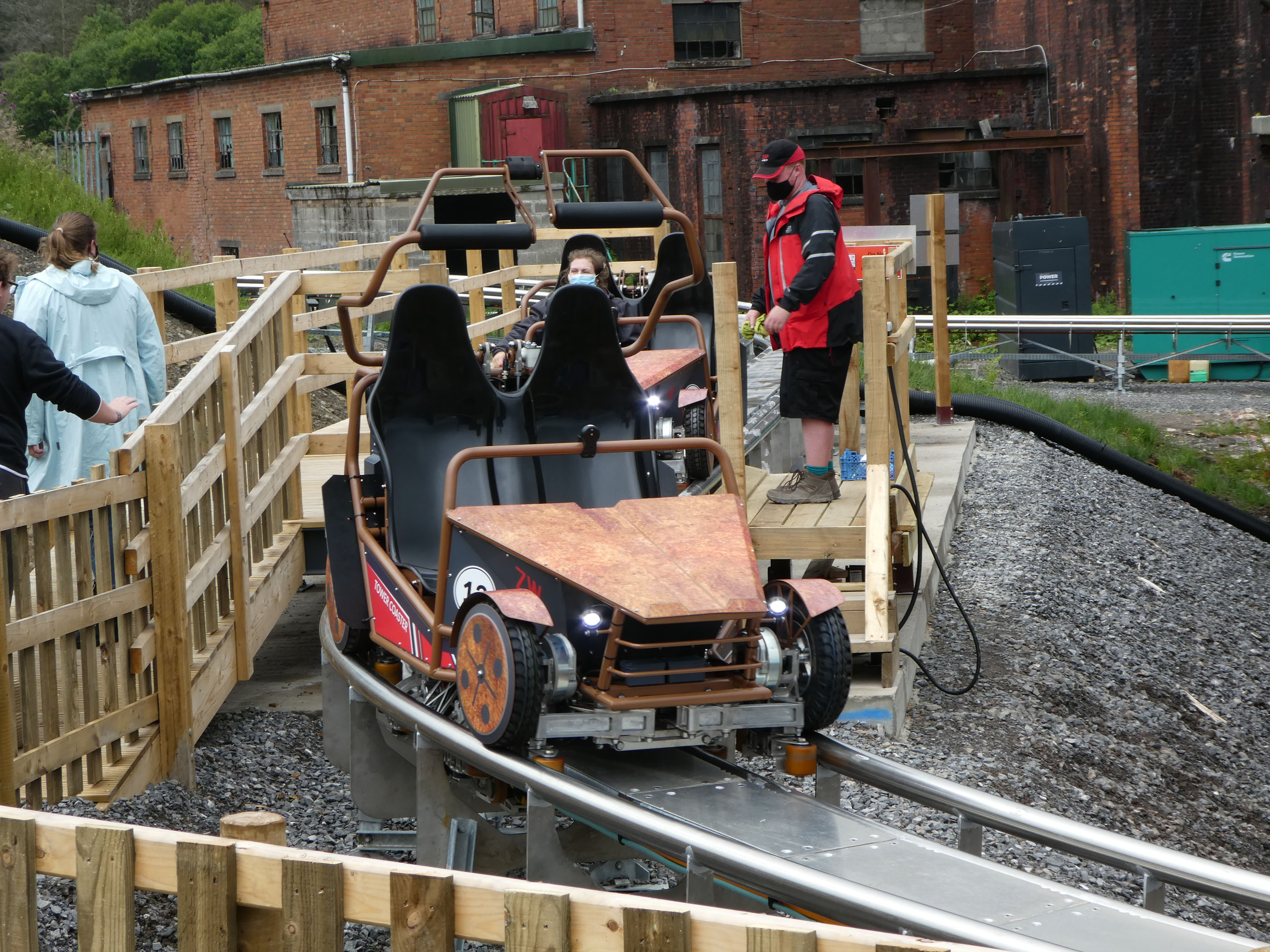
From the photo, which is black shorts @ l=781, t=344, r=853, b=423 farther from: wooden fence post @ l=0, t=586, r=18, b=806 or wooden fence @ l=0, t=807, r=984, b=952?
wooden fence @ l=0, t=807, r=984, b=952

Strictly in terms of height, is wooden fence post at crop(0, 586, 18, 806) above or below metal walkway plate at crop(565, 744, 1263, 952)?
above

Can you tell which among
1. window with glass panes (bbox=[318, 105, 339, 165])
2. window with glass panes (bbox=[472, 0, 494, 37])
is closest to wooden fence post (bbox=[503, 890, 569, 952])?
window with glass panes (bbox=[472, 0, 494, 37])

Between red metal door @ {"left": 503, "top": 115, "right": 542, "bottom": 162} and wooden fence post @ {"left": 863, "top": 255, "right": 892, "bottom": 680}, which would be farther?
red metal door @ {"left": 503, "top": 115, "right": 542, "bottom": 162}

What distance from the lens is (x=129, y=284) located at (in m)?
6.21

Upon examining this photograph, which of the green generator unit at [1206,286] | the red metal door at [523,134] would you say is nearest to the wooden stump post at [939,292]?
the green generator unit at [1206,286]

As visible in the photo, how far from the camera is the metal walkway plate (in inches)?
128

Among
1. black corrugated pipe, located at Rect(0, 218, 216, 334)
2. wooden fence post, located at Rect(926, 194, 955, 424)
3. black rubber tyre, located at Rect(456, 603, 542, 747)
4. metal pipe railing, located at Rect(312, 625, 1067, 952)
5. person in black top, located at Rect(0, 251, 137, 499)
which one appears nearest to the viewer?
metal pipe railing, located at Rect(312, 625, 1067, 952)

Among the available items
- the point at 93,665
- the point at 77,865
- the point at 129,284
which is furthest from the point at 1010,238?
the point at 77,865

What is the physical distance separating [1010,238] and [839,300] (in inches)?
719

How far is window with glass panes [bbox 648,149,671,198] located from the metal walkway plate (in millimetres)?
29737

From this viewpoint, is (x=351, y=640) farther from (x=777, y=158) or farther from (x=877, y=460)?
(x=777, y=158)

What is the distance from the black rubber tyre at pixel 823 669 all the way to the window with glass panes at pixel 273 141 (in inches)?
1395

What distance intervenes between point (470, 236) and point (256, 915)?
11.4 feet

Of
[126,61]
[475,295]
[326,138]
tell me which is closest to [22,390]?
[475,295]
